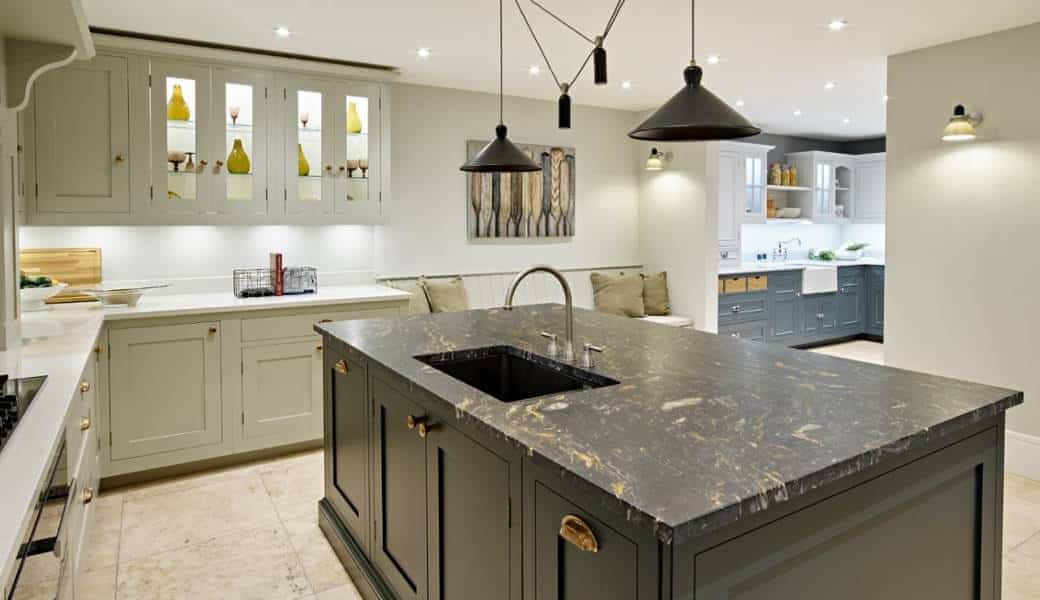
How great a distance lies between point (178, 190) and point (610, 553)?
12.1 ft

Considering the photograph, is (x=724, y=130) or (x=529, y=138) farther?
(x=529, y=138)

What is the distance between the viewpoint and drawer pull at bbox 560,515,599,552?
128 cm

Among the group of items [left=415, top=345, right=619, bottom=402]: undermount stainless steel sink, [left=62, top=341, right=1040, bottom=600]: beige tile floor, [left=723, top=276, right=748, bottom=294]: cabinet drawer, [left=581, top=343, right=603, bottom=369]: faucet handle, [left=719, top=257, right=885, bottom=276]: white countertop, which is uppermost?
[left=719, top=257, right=885, bottom=276]: white countertop

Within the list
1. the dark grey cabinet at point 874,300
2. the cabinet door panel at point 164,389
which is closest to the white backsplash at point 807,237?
the dark grey cabinet at point 874,300

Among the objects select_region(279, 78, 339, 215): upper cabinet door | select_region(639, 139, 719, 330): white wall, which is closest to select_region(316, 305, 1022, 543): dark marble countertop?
select_region(279, 78, 339, 215): upper cabinet door

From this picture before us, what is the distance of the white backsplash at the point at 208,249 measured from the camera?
13.3ft

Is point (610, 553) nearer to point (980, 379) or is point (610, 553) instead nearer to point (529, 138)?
point (980, 379)

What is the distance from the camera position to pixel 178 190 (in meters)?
4.00

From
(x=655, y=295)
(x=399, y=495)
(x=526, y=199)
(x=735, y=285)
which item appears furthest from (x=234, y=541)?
(x=735, y=285)

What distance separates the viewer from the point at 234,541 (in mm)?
3016

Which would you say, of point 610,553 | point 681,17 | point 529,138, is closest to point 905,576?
point 610,553

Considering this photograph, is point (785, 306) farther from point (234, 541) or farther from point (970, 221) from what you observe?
point (234, 541)

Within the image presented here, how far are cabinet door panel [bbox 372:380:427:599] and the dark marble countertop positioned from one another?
0.17 metres

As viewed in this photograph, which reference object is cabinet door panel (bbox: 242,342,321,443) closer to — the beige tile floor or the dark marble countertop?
the beige tile floor
